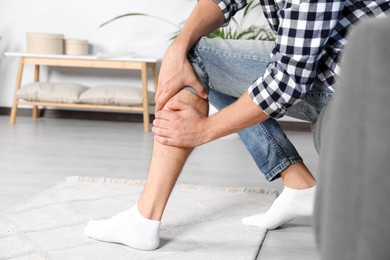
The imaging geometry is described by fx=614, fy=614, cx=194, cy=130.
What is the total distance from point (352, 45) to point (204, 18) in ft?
3.32

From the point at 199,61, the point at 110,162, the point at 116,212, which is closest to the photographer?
the point at 199,61

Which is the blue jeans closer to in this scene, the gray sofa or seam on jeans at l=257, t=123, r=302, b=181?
seam on jeans at l=257, t=123, r=302, b=181

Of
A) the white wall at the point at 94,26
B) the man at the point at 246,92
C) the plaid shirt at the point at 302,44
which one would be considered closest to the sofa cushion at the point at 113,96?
the white wall at the point at 94,26

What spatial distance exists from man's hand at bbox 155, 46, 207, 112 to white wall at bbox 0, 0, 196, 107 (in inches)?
112

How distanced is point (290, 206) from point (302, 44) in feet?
1.92

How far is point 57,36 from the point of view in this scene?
12.9ft

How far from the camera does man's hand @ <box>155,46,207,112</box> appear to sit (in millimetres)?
1371

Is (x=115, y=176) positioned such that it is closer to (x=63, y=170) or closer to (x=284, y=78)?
(x=63, y=170)

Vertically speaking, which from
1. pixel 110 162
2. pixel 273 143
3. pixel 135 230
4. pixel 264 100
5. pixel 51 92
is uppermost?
pixel 264 100

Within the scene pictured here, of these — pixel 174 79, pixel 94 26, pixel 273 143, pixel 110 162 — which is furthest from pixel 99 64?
pixel 174 79

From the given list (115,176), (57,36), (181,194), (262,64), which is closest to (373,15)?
(262,64)

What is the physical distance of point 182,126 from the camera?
4.30 ft

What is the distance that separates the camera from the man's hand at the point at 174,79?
137 cm

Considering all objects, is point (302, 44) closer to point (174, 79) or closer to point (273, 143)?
point (174, 79)
